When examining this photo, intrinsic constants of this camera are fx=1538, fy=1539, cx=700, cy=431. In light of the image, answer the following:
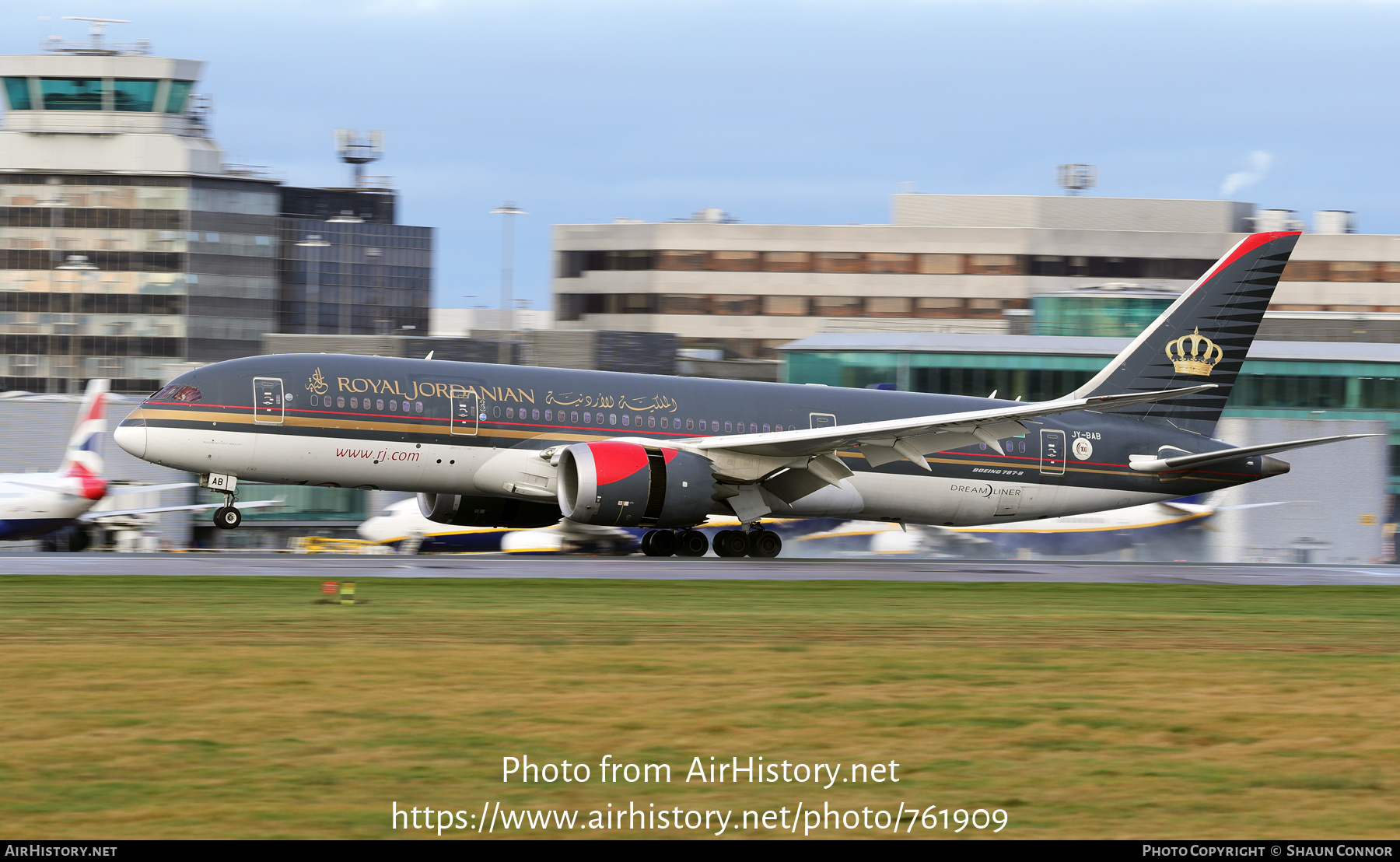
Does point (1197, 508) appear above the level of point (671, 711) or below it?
below

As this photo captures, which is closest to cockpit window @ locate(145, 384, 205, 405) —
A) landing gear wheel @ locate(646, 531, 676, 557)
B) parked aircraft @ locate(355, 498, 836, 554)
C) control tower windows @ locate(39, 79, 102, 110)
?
parked aircraft @ locate(355, 498, 836, 554)

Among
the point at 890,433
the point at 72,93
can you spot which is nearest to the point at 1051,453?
the point at 890,433

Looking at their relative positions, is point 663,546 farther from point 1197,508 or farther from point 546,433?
point 1197,508

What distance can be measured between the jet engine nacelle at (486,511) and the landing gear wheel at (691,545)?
2.87m

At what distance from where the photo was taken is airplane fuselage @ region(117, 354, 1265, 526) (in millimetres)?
30125

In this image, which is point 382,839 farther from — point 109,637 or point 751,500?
point 751,500

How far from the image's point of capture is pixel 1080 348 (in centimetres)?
5575

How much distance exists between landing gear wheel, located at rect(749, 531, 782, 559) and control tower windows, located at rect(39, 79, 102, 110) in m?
92.0

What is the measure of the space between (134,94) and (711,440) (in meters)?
92.4

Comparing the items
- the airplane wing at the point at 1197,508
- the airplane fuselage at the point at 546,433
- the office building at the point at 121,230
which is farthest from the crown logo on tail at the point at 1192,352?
the office building at the point at 121,230

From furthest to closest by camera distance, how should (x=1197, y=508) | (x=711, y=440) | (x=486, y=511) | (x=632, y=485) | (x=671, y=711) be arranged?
(x=1197, y=508), (x=486, y=511), (x=711, y=440), (x=632, y=485), (x=671, y=711)

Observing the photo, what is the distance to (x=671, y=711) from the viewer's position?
39.8ft

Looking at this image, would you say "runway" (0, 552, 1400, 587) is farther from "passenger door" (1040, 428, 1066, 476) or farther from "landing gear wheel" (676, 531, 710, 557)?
"passenger door" (1040, 428, 1066, 476)
